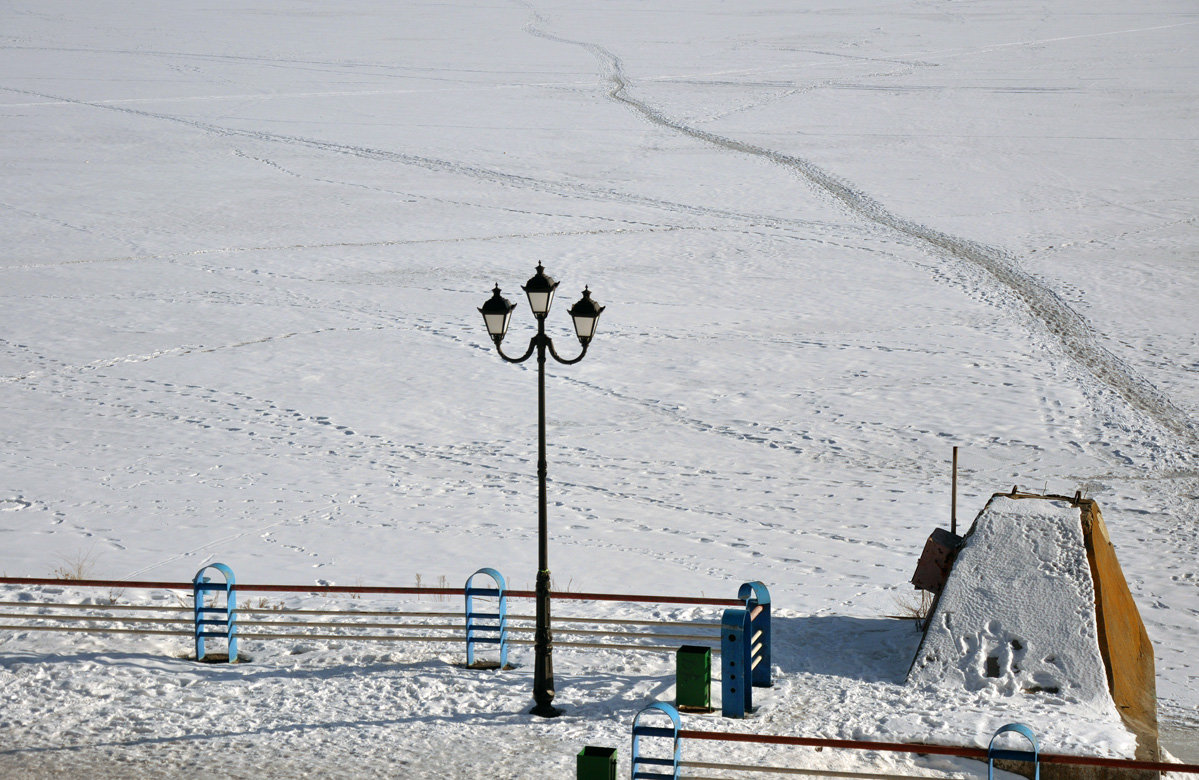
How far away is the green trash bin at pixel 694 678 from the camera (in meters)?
10.4

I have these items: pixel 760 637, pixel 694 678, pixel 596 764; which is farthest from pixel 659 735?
pixel 760 637

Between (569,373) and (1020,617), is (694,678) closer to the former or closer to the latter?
(1020,617)

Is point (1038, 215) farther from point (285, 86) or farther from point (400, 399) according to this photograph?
point (285, 86)

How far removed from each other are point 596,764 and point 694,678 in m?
2.30

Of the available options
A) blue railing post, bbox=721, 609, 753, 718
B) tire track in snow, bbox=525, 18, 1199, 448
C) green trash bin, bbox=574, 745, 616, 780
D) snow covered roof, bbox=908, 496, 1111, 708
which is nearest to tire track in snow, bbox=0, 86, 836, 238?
tire track in snow, bbox=525, 18, 1199, 448

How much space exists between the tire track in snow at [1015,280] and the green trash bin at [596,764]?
13217 mm

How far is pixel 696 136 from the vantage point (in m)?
41.8

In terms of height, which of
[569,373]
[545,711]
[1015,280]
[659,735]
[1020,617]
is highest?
[1015,280]

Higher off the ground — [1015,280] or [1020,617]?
[1015,280]

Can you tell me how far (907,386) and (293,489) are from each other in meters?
9.87

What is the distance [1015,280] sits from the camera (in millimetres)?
27344

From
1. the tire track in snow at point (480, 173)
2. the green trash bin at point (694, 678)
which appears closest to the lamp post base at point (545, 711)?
the green trash bin at point (694, 678)

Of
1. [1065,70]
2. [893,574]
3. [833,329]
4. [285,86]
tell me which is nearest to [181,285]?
[833,329]

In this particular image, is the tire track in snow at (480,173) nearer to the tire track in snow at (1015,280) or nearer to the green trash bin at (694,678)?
the tire track in snow at (1015,280)
